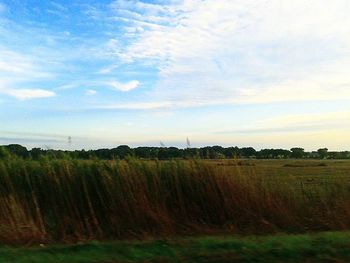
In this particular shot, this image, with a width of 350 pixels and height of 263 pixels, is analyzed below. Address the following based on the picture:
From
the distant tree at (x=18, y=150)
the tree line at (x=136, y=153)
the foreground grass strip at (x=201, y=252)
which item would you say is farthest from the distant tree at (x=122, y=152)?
the foreground grass strip at (x=201, y=252)

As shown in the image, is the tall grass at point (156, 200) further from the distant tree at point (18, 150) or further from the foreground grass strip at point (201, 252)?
the foreground grass strip at point (201, 252)

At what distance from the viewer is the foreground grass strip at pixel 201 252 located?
849 cm

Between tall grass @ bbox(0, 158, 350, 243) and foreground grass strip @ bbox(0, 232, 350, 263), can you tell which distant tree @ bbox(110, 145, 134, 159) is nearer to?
tall grass @ bbox(0, 158, 350, 243)

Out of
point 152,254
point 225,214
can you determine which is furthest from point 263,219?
point 152,254

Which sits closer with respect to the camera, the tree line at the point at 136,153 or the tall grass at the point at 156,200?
the tall grass at the point at 156,200

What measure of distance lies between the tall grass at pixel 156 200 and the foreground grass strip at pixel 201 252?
2834 mm

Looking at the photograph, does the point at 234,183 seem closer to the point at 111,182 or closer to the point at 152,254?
the point at 111,182

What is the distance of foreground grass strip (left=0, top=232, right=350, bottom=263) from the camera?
27.9ft

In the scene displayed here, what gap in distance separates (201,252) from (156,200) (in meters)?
4.97

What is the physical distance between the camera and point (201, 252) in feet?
29.5

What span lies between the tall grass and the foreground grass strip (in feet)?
9.30

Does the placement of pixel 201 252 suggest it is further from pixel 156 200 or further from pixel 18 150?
pixel 18 150

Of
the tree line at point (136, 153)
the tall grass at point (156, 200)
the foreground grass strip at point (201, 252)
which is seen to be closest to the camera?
the foreground grass strip at point (201, 252)

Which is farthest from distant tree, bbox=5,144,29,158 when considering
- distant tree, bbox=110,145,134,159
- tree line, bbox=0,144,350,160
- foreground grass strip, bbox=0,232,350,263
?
foreground grass strip, bbox=0,232,350,263
